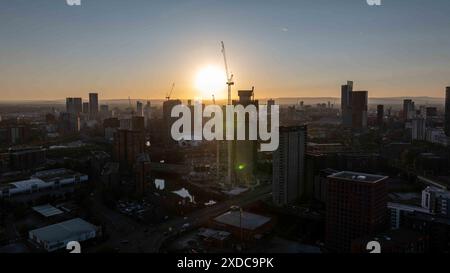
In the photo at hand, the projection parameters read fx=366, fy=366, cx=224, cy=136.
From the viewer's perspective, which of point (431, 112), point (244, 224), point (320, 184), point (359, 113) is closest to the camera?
point (244, 224)

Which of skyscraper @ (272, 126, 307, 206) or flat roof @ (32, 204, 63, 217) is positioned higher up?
skyscraper @ (272, 126, 307, 206)

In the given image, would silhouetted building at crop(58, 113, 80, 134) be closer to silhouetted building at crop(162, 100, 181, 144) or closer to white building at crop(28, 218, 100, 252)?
silhouetted building at crop(162, 100, 181, 144)

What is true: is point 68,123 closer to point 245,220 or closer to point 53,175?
point 53,175

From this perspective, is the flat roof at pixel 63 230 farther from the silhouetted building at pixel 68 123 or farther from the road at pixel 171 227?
the silhouetted building at pixel 68 123

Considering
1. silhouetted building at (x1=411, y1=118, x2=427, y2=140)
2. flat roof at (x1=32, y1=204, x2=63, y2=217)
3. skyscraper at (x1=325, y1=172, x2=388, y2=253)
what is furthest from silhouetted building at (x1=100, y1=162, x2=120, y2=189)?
silhouetted building at (x1=411, y1=118, x2=427, y2=140)

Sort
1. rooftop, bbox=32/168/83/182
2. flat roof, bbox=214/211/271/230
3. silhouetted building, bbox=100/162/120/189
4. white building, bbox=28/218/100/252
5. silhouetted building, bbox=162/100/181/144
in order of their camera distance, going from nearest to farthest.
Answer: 1. white building, bbox=28/218/100/252
2. flat roof, bbox=214/211/271/230
3. rooftop, bbox=32/168/83/182
4. silhouetted building, bbox=100/162/120/189
5. silhouetted building, bbox=162/100/181/144

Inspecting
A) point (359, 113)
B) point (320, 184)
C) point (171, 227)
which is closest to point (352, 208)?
point (320, 184)
